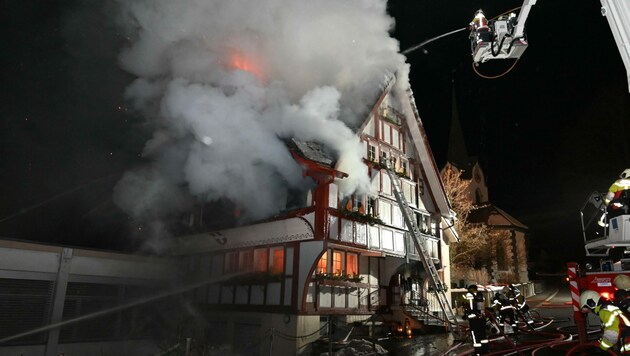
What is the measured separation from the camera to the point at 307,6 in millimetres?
16312

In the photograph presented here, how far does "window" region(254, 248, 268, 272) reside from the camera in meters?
14.1

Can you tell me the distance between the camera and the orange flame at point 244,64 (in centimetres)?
1529

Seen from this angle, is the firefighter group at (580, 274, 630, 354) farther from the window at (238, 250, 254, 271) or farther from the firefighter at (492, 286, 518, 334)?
the window at (238, 250, 254, 271)

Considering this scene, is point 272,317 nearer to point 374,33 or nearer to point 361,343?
point 361,343

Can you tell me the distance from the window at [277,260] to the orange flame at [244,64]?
21.1ft

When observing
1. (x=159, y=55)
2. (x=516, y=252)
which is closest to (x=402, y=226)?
(x=159, y=55)

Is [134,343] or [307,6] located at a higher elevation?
[307,6]

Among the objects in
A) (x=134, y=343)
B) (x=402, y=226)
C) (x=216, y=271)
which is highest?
(x=402, y=226)

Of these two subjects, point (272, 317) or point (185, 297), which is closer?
point (272, 317)

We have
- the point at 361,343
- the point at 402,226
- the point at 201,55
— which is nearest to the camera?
the point at 361,343

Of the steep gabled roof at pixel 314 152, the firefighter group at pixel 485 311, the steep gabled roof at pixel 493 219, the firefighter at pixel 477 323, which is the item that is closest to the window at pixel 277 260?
the steep gabled roof at pixel 314 152

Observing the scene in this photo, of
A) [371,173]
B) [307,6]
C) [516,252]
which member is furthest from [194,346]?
[516,252]

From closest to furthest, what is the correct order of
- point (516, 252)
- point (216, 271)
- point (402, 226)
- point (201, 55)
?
1. point (201, 55)
2. point (216, 271)
3. point (402, 226)
4. point (516, 252)

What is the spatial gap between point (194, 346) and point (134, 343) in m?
3.87
